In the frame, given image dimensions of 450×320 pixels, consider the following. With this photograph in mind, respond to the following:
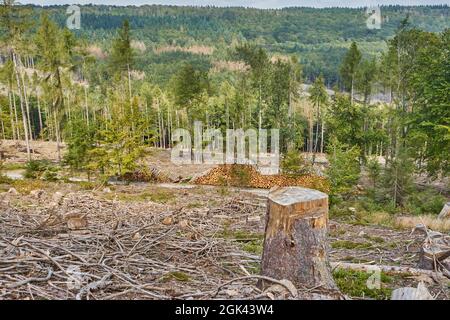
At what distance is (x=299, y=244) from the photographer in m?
4.84

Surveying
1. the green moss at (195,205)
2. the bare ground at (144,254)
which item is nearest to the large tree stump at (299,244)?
the bare ground at (144,254)

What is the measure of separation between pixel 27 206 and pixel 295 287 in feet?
27.5

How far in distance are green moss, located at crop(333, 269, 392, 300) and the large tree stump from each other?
708 millimetres

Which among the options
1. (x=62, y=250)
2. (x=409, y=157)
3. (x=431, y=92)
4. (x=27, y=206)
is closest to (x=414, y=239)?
(x=62, y=250)

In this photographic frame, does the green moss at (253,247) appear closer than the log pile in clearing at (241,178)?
Yes

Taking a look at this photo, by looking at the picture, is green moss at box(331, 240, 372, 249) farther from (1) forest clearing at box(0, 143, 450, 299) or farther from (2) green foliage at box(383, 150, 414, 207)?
(2) green foliage at box(383, 150, 414, 207)

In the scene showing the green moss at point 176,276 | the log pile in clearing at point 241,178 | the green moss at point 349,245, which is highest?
the green moss at point 176,276

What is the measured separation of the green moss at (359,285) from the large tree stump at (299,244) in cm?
71

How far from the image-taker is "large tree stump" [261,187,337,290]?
15.9ft

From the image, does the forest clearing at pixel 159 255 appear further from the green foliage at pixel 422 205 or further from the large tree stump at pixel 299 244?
the green foliage at pixel 422 205

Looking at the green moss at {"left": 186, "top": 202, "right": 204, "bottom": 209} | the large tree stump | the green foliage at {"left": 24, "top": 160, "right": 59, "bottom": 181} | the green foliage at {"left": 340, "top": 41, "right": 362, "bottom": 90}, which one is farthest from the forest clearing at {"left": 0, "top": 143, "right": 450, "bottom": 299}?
the green foliage at {"left": 340, "top": 41, "right": 362, "bottom": 90}

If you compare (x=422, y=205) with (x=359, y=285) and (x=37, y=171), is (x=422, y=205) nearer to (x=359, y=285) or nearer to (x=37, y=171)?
(x=359, y=285)

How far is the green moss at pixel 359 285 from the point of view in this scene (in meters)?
5.35

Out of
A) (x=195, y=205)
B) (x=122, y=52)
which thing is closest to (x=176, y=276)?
(x=195, y=205)
